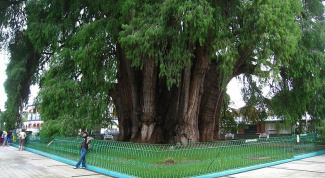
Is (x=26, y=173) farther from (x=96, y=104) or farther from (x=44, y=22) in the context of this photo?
(x=44, y=22)

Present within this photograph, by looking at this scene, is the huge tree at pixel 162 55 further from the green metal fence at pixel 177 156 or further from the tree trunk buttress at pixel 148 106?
the green metal fence at pixel 177 156

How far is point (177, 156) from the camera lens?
8789 millimetres

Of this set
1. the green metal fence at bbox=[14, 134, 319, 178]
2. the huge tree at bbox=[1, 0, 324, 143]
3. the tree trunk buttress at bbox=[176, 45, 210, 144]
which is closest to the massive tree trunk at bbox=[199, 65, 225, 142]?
the huge tree at bbox=[1, 0, 324, 143]

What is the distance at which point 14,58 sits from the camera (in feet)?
69.0

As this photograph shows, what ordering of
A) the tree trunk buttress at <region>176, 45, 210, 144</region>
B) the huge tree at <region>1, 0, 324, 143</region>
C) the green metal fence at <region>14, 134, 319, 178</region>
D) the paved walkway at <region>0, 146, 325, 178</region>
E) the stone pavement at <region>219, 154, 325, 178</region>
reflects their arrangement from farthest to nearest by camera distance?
the tree trunk buttress at <region>176, 45, 210, 144</region> → the huge tree at <region>1, 0, 324, 143</region> → the paved walkway at <region>0, 146, 325, 178</region> → the stone pavement at <region>219, 154, 325, 178</region> → the green metal fence at <region>14, 134, 319, 178</region>

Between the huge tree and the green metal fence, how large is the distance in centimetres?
258

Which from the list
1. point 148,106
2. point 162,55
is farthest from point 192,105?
point 162,55

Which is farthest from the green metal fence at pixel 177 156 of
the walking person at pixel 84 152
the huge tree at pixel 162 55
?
the huge tree at pixel 162 55

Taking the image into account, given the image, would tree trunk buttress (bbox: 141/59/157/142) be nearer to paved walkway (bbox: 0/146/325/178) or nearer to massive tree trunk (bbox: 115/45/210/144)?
massive tree trunk (bbox: 115/45/210/144)

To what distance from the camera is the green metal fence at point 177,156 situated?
8648 millimetres

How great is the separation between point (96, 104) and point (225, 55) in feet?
19.6

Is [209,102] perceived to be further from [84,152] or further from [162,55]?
[84,152]

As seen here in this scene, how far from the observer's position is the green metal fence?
8.65 m

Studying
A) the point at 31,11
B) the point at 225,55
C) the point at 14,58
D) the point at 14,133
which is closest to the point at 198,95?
the point at 225,55
